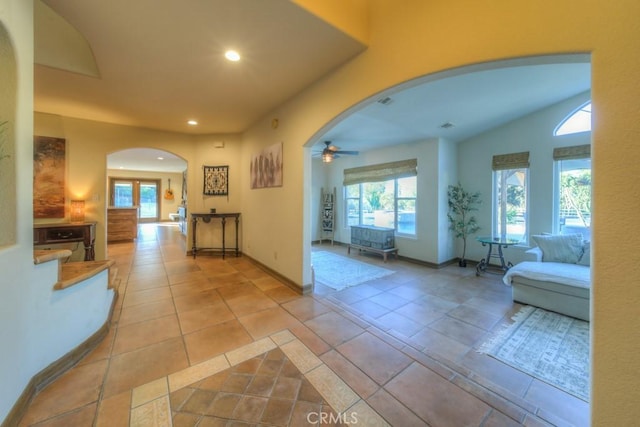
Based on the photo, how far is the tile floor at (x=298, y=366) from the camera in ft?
4.84

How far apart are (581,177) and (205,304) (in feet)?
19.4

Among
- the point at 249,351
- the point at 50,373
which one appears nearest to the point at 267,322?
the point at 249,351

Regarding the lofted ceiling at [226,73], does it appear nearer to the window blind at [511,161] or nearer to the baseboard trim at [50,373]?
the window blind at [511,161]

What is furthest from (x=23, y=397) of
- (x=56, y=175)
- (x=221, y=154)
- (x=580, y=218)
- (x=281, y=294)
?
(x=580, y=218)

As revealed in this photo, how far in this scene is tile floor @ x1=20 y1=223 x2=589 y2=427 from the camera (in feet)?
4.84

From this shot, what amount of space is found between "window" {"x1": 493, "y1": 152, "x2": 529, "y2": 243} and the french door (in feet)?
43.5

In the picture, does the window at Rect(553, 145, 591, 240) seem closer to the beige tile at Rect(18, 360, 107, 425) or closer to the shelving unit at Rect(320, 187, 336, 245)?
the shelving unit at Rect(320, 187, 336, 245)

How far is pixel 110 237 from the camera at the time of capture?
274 inches

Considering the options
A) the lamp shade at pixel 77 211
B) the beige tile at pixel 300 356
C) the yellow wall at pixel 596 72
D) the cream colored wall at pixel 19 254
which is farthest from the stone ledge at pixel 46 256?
the lamp shade at pixel 77 211

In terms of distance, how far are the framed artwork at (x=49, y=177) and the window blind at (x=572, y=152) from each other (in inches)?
329

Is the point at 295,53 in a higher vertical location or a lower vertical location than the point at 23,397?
higher

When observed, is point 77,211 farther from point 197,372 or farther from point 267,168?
point 197,372

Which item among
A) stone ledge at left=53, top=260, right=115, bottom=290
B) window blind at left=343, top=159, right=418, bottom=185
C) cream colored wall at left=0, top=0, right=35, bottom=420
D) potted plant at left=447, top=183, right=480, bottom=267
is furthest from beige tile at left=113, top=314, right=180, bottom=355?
potted plant at left=447, top=183, right=480, bottom=267

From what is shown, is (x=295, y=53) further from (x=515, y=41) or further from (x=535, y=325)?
(x=535, y=325)
